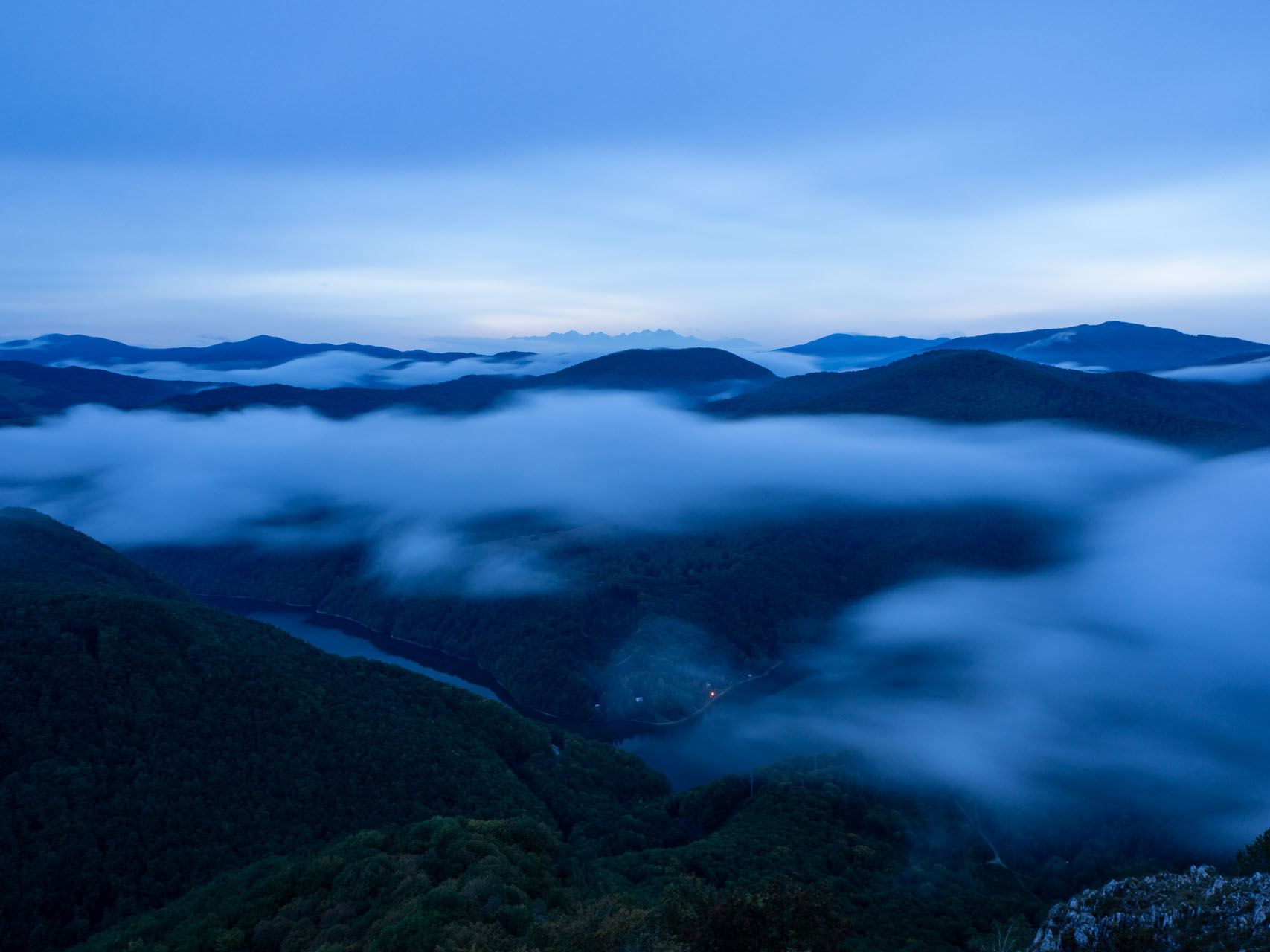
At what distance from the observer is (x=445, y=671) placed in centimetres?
11656

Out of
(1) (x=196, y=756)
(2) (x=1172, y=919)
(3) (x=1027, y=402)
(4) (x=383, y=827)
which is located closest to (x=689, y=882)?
(2) (x=1172, y=919)

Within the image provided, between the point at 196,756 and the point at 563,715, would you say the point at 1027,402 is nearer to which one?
the point at 563,715

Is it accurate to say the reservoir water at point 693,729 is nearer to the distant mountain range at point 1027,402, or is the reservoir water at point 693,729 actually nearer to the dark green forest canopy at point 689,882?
the dark green forest canopy at point 689,882

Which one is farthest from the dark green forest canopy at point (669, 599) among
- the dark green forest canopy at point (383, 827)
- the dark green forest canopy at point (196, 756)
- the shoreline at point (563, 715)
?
the dark green forest canopy at point (196, 756)

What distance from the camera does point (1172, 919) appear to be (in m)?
26.0

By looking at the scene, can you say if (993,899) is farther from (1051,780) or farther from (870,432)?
(870,432)

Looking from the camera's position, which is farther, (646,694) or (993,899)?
(646,694)

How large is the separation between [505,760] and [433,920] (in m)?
41.8

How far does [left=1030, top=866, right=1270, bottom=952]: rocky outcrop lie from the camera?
80.1ft

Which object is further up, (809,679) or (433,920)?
(433,920)

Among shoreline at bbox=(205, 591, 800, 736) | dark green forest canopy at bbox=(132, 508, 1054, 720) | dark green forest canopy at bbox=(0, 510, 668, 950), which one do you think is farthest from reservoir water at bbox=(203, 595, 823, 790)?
dark green forest canopy at bbox=(0, 510, 668, 950)

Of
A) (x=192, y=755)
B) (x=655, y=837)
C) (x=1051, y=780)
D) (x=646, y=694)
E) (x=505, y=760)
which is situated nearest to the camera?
(x=192, y=755)

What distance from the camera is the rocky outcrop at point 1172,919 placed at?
24.4 m

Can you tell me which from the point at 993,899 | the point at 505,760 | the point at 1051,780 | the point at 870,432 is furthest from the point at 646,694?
the point at 870,432
